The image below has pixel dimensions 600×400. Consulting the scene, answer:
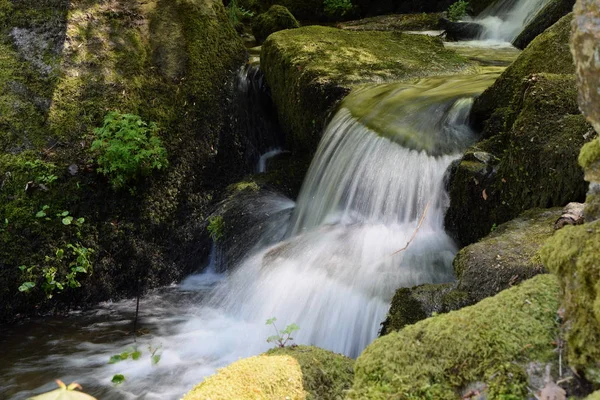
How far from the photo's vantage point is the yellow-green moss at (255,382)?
80.7 inches

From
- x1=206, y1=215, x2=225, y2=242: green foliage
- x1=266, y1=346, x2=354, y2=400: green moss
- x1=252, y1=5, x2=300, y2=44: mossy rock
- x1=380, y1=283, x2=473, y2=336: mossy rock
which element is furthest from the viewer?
x1=252, y1=5, x2=300, y2=44: mossy rock

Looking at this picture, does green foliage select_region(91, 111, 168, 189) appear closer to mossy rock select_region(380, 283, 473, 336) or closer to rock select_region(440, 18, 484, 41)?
mossy rock select_region(380, 283, 473, 336)

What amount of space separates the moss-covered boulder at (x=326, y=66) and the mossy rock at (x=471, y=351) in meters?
4.88

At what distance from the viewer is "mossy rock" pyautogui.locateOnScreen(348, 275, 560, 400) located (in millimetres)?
1703

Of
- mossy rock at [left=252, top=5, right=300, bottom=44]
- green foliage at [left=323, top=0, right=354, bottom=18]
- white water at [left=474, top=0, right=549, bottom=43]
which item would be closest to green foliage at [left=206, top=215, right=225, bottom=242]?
mossy rock at [left=252, top=5, right=300, bottom=44]

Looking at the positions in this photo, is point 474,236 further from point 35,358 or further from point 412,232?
point 35,358

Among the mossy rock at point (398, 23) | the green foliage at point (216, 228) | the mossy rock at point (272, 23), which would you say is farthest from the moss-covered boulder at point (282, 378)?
the mossy rock at point (398, 23)

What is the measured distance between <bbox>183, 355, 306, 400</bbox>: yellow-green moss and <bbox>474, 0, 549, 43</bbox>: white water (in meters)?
9.58

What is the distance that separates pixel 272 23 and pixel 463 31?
13.5 feet

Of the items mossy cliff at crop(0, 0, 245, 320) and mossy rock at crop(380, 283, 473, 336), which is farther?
mossy cliff at crop(0, 0, 245, 320)

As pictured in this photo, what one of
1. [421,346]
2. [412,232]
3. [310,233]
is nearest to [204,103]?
[310,233]

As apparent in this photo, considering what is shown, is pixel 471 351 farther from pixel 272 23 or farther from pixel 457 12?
pixel 457 12

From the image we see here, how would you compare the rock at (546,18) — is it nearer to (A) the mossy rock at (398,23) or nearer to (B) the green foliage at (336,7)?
(A) the mossy rock at (398,23)

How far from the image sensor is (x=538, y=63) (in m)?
4.58
